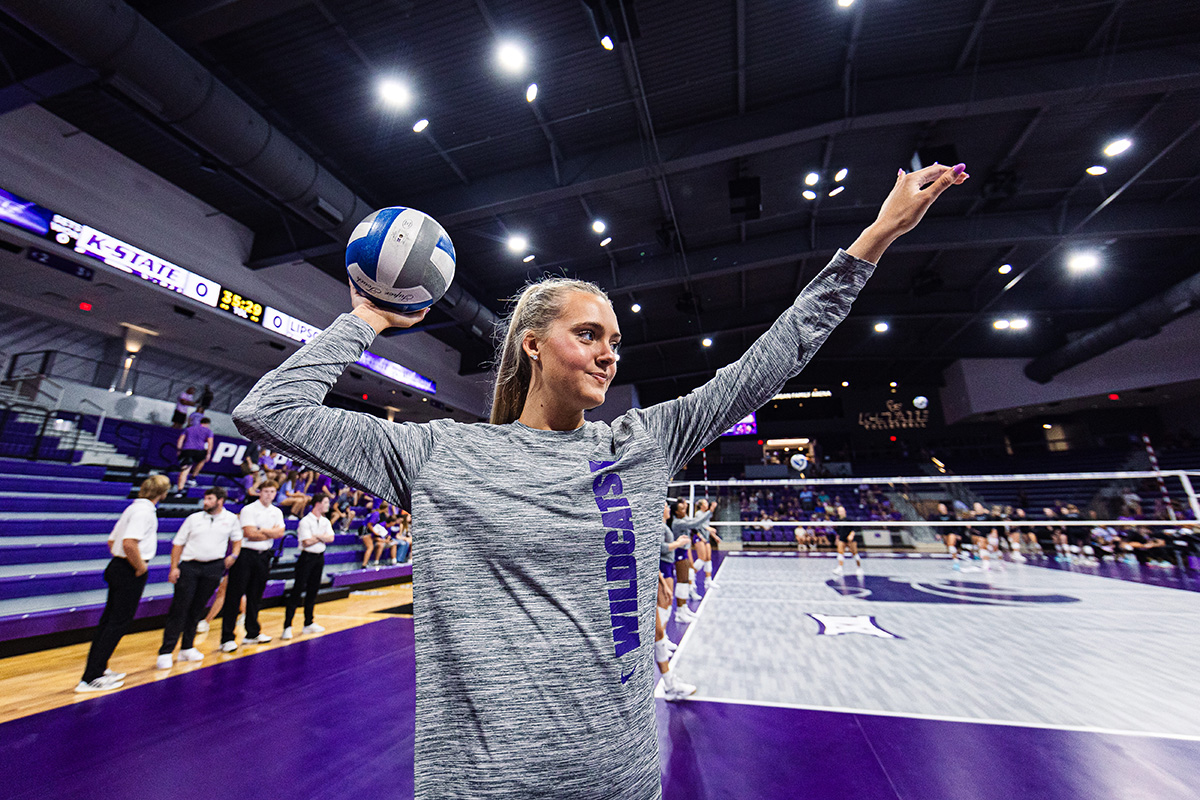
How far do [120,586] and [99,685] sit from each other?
2.55 feet

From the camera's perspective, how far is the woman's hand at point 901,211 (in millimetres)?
1091

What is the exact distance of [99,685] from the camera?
3.81 meters

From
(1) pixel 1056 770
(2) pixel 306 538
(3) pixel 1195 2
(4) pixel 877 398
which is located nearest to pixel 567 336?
(1) pixel 1056 770

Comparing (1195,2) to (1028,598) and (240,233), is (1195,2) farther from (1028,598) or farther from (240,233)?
(240,233)

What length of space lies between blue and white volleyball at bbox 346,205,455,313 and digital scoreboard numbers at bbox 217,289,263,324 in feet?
31.3

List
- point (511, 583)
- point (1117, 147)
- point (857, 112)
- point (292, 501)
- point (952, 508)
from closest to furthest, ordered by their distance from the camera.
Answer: point (511, 583) → point (857, 112) → point (1117, 147) → point (292, 501) → point (952, 508)

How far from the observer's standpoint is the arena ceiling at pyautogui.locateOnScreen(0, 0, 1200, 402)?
577 cm

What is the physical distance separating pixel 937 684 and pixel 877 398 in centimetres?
2094

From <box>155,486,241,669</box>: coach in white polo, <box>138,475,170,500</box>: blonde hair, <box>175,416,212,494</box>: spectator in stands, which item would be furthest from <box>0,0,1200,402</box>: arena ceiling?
<box>155,486,241,669</box>: coach in white polo

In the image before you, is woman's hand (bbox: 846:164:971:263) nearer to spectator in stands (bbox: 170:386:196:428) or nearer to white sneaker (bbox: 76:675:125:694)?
white sneaker (bbox: 76:675:125:694)

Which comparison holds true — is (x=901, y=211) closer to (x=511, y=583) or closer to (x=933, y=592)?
(x=511, y=583)

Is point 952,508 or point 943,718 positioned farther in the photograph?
point 952,508

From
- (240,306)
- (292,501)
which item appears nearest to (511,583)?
(292,501)

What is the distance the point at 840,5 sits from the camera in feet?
18.1
